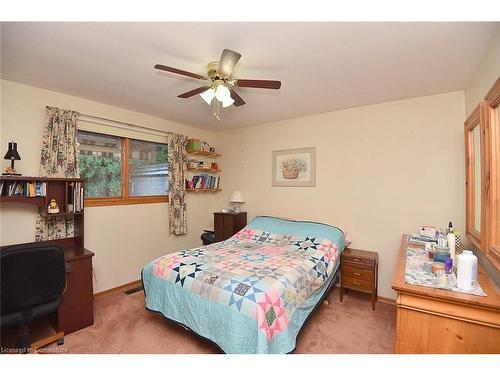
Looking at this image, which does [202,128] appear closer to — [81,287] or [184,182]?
[184,182]

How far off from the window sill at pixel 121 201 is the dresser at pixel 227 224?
911 millimetres

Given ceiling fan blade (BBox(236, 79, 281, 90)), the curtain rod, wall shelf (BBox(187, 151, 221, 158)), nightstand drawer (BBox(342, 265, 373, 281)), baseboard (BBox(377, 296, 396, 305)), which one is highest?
the curtain rod

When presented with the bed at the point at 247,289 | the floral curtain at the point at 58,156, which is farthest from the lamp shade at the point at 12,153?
the bed at the point at 247,289

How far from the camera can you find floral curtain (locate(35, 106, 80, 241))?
2.47m

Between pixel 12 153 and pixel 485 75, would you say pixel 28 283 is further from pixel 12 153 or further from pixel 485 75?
pixel 485 75

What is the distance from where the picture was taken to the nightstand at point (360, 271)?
2617mm

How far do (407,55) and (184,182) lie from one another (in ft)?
10.4

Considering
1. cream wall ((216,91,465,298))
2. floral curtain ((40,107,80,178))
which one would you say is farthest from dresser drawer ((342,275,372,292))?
floral curtain ((40,107,80,178))

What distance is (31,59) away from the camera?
1.90 m

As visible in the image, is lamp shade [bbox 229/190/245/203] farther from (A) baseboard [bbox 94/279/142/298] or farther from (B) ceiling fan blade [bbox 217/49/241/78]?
(B) ceiling fan blade [bbox 217/49/241/78]

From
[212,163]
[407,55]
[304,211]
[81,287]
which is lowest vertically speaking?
[81,287]

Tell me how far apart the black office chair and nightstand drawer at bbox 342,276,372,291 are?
9.01 ft

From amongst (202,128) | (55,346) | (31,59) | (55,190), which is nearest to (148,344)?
(55,346)

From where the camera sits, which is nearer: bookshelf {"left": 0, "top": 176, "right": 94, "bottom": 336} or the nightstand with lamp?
bookshelf {"left": 0, "top": 176, "right": 94, "bottom": 336}
